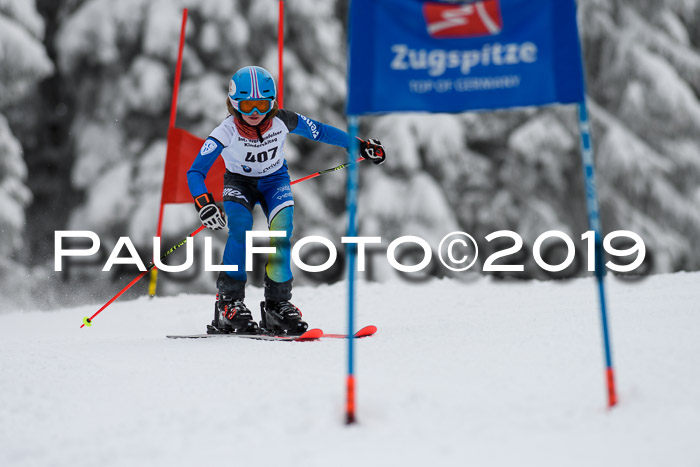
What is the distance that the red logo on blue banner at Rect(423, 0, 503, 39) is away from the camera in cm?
260

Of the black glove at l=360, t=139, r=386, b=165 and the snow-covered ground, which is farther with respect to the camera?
the black glove at l=360, t=139, r=386, b=165

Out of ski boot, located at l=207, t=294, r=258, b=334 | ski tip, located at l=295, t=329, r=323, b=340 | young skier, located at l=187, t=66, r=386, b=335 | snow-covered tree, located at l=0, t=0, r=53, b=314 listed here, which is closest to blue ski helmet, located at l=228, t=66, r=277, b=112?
young skier, located at l=187, t=66, r=386, b=335

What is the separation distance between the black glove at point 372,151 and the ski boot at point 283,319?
1.11 meters

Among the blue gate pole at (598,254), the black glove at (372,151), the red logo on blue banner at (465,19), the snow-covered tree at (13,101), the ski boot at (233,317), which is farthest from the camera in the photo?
the snow-covered tree at (13,101)

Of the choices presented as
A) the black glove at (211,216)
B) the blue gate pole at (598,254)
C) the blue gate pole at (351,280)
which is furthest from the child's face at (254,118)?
the blue gate pole at (598,254)

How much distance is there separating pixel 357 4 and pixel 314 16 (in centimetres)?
891

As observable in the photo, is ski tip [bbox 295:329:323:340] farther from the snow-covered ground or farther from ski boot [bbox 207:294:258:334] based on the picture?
ski boot [bbox 207:294:258:334]

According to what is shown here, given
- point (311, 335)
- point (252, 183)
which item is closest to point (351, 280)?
point (311, 335)

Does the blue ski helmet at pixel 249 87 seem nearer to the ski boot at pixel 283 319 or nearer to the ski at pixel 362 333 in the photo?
the ski boot at pixel 283 319

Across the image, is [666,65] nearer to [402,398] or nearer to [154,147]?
[154,147]

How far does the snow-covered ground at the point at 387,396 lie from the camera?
7.41 feet

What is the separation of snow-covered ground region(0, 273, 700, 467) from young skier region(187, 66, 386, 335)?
1.23ft

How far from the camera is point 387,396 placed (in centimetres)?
269

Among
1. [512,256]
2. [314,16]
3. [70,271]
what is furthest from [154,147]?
[512,256]
